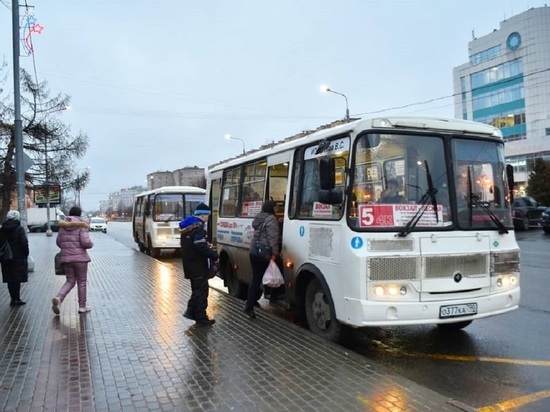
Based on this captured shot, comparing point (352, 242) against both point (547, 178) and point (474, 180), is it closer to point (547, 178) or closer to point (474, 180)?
point (474, 180)

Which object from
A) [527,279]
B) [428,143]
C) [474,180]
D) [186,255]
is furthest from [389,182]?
[527,279]

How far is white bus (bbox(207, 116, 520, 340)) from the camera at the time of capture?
581 centimetres

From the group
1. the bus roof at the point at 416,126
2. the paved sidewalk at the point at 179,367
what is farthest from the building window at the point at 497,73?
the paved sidewalk at the point at 179,367

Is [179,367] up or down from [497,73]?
down

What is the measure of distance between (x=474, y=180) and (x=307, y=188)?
2167mm

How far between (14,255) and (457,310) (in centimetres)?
731

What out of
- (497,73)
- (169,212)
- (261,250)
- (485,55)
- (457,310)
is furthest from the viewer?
(485,55)

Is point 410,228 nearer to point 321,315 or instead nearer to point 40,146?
point 321,315

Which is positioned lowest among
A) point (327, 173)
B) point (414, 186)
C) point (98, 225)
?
point (98, 225)

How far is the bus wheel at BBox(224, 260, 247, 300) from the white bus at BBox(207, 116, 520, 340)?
10.7 feet

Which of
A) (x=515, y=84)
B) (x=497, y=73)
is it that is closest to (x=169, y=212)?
(x=515, y=84)

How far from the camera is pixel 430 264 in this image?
5902mm

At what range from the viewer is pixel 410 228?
586 cm

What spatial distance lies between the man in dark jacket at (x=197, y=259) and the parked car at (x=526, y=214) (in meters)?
25.8
